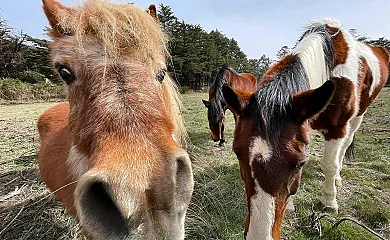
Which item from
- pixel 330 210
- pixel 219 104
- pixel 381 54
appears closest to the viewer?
pixel 330 210

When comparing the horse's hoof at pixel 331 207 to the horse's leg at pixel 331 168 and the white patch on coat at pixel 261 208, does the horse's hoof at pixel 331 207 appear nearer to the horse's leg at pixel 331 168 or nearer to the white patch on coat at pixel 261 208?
the horse's leg at pixel 331 168

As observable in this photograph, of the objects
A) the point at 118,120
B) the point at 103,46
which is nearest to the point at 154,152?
the point at 118,120

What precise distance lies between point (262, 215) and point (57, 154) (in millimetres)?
2027

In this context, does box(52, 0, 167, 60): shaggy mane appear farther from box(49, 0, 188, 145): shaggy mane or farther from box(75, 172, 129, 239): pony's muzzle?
box(75, 172, 129, 239): pony's muzzle

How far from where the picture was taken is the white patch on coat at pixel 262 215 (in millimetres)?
1916

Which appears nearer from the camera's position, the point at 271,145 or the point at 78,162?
the point at 78,162

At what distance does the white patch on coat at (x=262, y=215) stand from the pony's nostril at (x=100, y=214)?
116cm

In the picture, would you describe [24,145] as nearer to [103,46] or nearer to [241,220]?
[241,220]

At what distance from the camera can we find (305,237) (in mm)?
2859

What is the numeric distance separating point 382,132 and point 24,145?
9299 mm

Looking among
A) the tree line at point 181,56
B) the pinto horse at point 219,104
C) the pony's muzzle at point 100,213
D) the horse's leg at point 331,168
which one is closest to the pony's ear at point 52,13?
the pony's muzzle at point 100,213

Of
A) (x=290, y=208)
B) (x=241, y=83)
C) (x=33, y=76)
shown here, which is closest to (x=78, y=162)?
(x=290, y=208)

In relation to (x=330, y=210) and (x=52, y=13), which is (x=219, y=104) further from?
(x=52, y=13)

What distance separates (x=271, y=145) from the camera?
198cm
